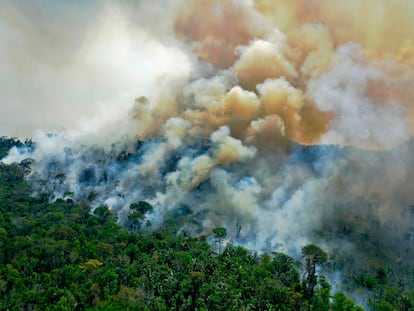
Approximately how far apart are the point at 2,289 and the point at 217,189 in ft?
235

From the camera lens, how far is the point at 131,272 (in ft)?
231

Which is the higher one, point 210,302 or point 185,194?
point 185,194

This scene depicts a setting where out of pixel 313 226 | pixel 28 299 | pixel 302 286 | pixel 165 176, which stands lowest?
pixel 28 299

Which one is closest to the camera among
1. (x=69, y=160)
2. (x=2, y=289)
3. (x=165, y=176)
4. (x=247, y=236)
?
(x=2, y=289)

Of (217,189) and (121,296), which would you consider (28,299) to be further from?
(217,189)

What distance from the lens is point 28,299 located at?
59.4 metres

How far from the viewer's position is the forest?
60.2m

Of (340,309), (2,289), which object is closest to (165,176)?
(2,289)

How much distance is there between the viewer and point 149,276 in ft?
228

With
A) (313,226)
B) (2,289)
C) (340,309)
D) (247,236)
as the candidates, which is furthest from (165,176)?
(340,309)

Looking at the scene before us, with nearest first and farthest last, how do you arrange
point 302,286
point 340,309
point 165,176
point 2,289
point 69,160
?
1. point 340,309
2. point 2,289
3. point 302,286
4. point 165,176
5. point 69,160

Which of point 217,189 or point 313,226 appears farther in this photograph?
point 217,189

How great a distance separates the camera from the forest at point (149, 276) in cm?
6019

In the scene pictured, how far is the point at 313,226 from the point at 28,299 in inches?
2953
